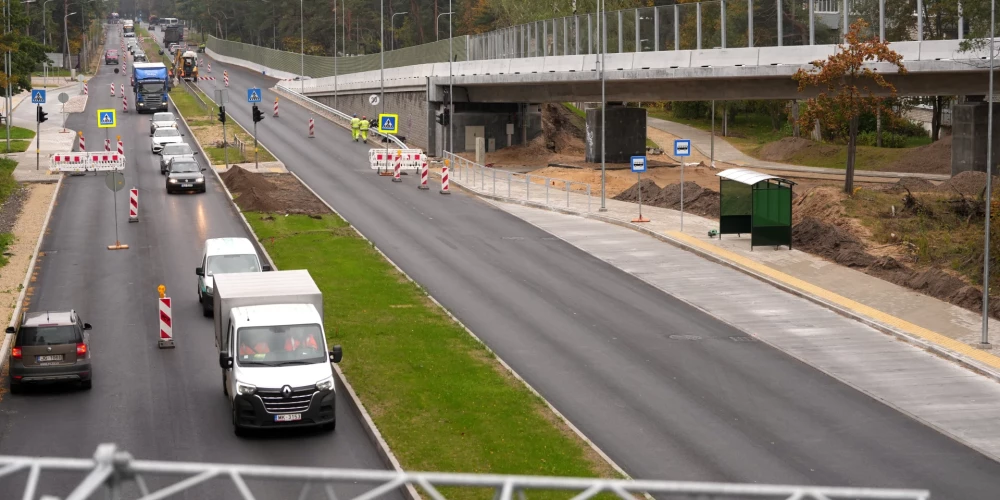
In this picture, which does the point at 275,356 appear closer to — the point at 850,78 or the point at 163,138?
the point at 850,78

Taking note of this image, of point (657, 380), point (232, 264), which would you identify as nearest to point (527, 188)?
point (232, 264)

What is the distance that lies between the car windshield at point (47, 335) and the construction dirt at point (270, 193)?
72.0 feet

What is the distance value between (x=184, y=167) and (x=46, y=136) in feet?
69.8

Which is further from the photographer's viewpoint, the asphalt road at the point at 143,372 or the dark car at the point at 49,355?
the dark car at the point at 49,355

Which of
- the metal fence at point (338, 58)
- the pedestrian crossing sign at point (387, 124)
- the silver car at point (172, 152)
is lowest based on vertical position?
the silver car at point (172, 152)

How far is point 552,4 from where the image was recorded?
10000 cm

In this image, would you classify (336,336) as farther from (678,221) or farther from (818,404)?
(678,221)

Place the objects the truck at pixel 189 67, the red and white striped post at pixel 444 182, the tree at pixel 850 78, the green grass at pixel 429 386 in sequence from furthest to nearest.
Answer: the truck at pixel 189 67, the red and white striped post at pixel 444 182, the tree at pixel 850 78, the green grass at pixel 429 386

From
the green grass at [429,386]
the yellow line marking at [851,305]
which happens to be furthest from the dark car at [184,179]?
the yellow line marking at [851,305]

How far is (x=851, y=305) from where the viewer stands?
30500mm

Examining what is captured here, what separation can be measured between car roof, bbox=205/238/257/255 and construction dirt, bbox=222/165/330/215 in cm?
1347

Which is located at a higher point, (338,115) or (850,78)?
(850,78)

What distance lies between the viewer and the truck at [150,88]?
3063 inches

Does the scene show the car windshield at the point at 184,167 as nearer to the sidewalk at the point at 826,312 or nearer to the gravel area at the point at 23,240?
the gravel area at the point at 23,240
